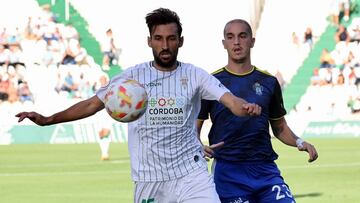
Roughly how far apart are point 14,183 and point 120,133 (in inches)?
586

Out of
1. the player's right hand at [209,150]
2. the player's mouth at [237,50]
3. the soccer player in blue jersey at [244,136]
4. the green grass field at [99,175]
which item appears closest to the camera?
the player's right hand at [209,150]

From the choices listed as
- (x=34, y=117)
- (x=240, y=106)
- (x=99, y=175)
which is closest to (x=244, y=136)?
(x=240, y=106)

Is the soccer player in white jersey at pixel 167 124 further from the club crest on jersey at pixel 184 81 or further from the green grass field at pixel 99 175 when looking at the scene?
the green grass field at pixel 99 175

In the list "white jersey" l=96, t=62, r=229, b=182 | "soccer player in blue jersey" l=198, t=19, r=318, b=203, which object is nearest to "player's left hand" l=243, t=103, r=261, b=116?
"white jersey" l=96, t=62, r=229, b=182

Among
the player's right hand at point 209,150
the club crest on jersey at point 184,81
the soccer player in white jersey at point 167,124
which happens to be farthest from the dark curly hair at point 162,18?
the player's right hand at point 209,150

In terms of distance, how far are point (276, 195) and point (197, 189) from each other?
1150mm

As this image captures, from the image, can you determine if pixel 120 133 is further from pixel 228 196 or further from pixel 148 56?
pixel 228 196

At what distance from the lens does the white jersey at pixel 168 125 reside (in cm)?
659

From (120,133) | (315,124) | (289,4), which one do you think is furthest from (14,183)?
(289,4)

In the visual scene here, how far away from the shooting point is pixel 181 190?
655cm

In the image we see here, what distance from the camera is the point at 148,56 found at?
3650 centimetres

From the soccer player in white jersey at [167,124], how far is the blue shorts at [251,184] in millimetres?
952

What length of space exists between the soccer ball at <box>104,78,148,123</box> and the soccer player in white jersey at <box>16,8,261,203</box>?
0.16 m

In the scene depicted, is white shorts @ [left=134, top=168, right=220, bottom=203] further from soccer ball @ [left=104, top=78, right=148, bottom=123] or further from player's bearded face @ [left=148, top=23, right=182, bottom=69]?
player's bearded face @ [left=148, top=23, right=182, bottom=69]
